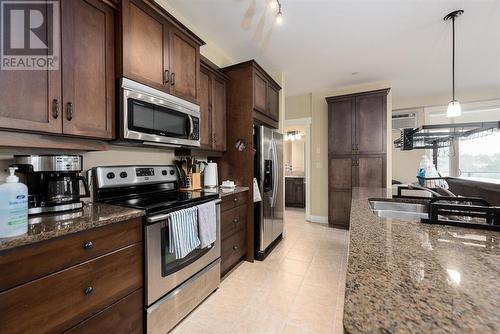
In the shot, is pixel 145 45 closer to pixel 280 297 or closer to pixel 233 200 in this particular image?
pixel 233 200

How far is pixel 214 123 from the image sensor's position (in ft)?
8.04

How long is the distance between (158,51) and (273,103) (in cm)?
187

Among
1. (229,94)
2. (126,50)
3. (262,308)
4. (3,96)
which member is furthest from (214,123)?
(262,308)

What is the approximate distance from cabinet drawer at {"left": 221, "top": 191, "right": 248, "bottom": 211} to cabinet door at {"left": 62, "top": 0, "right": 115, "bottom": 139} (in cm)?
114

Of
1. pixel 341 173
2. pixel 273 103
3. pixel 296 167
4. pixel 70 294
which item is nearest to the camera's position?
pixel 70 294

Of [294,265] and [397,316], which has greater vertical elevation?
[397,316]

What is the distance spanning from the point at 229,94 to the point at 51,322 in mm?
2441

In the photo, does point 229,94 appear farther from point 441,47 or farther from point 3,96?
point 441,47

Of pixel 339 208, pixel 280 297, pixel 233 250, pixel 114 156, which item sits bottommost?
pixel 280 297

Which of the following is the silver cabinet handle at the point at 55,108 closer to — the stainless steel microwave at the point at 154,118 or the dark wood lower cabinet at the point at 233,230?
the stainless steel microwave at the point at 154,118

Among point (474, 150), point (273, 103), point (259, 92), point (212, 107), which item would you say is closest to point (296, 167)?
point (273, 103)

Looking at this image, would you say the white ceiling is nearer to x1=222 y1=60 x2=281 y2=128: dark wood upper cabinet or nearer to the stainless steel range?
x1=222 y1=60 x2=281 y2=128: dark wood upper cabinet

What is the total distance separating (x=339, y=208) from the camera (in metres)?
3.94

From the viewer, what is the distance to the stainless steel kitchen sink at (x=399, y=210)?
157cm
